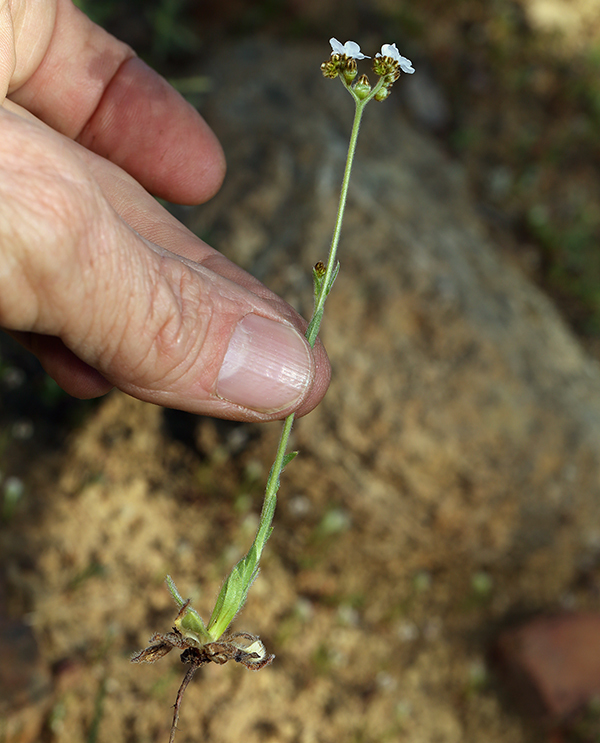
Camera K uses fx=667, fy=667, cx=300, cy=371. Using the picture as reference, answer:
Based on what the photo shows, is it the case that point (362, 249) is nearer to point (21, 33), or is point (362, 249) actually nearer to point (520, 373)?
point (520, 373)

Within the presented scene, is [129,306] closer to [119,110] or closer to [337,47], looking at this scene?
[337,47]

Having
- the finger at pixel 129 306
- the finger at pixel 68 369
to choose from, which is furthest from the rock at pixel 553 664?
the finger at pixel 68 369

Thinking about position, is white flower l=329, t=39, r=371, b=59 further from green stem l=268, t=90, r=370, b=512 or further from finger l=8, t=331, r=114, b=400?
finger l=8, t=331, r=114, b=400

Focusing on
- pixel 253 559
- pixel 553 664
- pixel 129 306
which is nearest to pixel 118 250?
pixel 129 306

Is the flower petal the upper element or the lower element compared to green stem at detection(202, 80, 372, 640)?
upper

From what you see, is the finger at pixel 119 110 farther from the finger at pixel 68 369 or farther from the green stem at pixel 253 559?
the green stem at pixel 253 559

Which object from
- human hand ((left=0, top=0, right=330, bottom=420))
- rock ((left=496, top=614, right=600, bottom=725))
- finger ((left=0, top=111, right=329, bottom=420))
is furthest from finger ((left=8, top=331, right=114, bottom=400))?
rock ((left=496, top=614, right=600, bottom=725))

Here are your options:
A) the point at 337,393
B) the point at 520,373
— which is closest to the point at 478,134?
the point at 520,373
